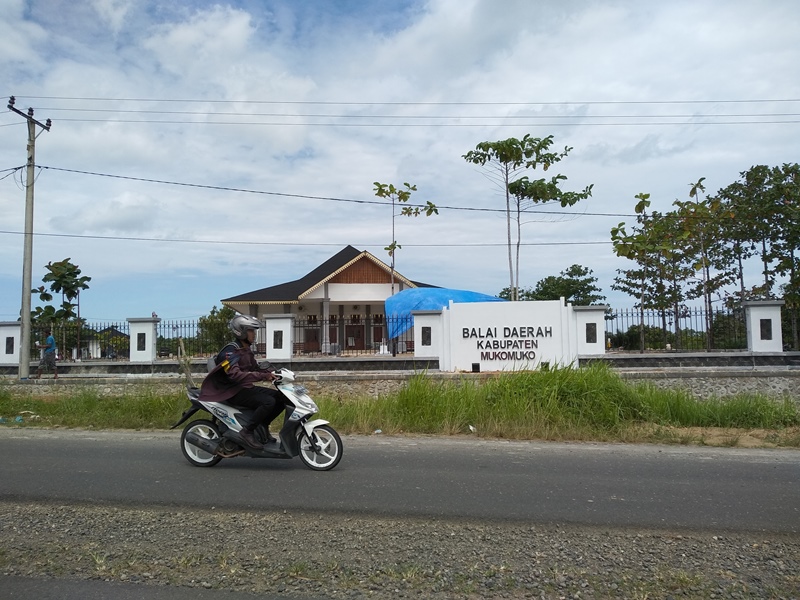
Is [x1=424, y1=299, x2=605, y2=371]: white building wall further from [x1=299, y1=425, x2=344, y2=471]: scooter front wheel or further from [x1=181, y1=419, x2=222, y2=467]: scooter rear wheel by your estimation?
[x1=181, y1=419, x2=222, y2=467]: scooter rear wheel

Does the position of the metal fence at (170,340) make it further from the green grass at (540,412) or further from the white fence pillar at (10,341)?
the green grass at (540,412)

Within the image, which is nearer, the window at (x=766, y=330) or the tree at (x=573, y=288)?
the window at (x=766, y=330)

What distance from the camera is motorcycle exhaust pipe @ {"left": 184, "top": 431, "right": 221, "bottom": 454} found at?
23.8 ft

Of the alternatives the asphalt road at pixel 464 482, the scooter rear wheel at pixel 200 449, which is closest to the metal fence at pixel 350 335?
the asphalt road at pixel 464 482

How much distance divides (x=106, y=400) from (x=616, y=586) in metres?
11.3

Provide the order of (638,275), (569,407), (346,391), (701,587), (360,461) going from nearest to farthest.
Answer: (701,587), (360,461), (569,407), (346,391), (638,275)

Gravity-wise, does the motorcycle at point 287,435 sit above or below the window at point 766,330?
below

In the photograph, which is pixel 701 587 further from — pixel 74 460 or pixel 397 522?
pixel 74 460

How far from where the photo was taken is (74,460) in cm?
777

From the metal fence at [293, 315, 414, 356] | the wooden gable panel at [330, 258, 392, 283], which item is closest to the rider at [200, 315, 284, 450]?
the metal fence at [293, 315, 414, 356]

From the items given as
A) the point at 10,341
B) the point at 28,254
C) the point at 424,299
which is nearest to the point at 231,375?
the point at 28,254

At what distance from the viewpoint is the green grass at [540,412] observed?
1010cm

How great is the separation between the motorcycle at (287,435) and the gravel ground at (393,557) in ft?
5.42

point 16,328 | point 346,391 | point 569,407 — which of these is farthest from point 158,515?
point 16,328
